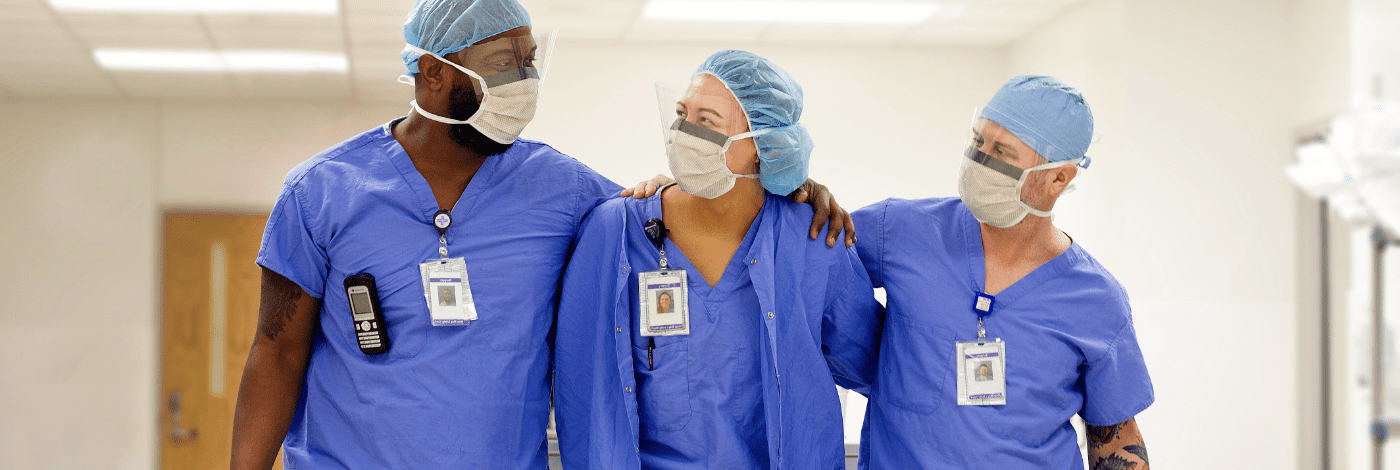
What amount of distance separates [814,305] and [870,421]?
279mm

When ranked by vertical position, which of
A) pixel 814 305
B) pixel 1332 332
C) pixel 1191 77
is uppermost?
pixel 1191 77

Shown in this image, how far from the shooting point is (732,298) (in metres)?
1.44

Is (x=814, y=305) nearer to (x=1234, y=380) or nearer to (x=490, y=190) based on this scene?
(x=490, y=190)

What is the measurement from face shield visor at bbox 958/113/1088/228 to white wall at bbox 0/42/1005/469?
3845 millimetres

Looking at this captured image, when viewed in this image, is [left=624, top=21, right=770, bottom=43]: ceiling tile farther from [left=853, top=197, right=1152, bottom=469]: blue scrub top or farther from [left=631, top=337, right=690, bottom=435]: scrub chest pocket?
[left=631, top=337, right=690, bottom=435]: scrub chest pocket

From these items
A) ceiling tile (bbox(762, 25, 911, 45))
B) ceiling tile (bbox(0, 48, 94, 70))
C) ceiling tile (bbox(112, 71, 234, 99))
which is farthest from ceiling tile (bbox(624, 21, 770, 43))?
ceiling tile (bbox(0, 48, 94, 70))

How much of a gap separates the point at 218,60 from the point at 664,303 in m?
4.58

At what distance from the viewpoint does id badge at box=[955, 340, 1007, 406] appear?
1455 millimetres

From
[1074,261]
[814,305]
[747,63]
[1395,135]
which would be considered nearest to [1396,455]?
[1395,135]

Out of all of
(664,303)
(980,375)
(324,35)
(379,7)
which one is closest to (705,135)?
(664,303)

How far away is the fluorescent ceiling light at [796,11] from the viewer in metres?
4.66

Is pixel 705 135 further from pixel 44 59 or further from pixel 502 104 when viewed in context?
pixel 44 59

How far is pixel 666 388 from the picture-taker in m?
1.40

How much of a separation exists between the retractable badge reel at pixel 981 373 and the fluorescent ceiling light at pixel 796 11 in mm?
3427
